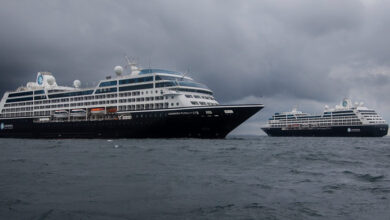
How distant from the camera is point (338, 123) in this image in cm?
11562

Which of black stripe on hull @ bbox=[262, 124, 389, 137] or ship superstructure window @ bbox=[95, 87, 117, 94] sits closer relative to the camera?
ship superstructure window @ bbox=[95, 87, 117, 94]

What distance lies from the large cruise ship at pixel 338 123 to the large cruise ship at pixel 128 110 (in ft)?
234

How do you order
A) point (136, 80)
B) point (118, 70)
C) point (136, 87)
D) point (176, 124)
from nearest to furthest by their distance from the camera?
1. point (176, 124)
2. point (136, 87)
3. point (136, 80)
4. point (118, 70)

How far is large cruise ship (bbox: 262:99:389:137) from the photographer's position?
111 metres

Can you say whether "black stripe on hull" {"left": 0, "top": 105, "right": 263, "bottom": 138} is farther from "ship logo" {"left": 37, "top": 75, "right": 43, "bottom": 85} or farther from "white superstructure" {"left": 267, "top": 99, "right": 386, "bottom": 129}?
"white superstructure" {"left": 267, "top": 99, "right": 386, "bottom": 129}

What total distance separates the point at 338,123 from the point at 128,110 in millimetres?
83387

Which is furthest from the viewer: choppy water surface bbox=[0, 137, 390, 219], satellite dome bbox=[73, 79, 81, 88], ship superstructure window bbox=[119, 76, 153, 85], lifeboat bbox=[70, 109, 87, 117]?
satellite dome bbox=[73, 79, 81, 88]

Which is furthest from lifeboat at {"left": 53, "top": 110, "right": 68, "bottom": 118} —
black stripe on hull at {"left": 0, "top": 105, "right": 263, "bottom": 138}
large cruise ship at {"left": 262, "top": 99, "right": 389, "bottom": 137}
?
large cruise ship at {"left": 262, "top": 99, "right": 389, "bottom": 137}

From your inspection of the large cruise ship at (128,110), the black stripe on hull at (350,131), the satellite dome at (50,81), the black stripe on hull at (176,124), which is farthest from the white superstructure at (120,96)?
the black stripe on hull at (350,131)

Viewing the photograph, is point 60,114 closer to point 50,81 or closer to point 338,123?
point 50,81

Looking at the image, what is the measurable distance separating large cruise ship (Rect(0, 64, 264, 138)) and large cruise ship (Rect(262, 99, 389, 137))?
2812 inches

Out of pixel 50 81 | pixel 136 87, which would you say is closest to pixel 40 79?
pixel 50 81

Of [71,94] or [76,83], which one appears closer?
[71,94]

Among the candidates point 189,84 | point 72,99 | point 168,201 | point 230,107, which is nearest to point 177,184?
point 168,201
